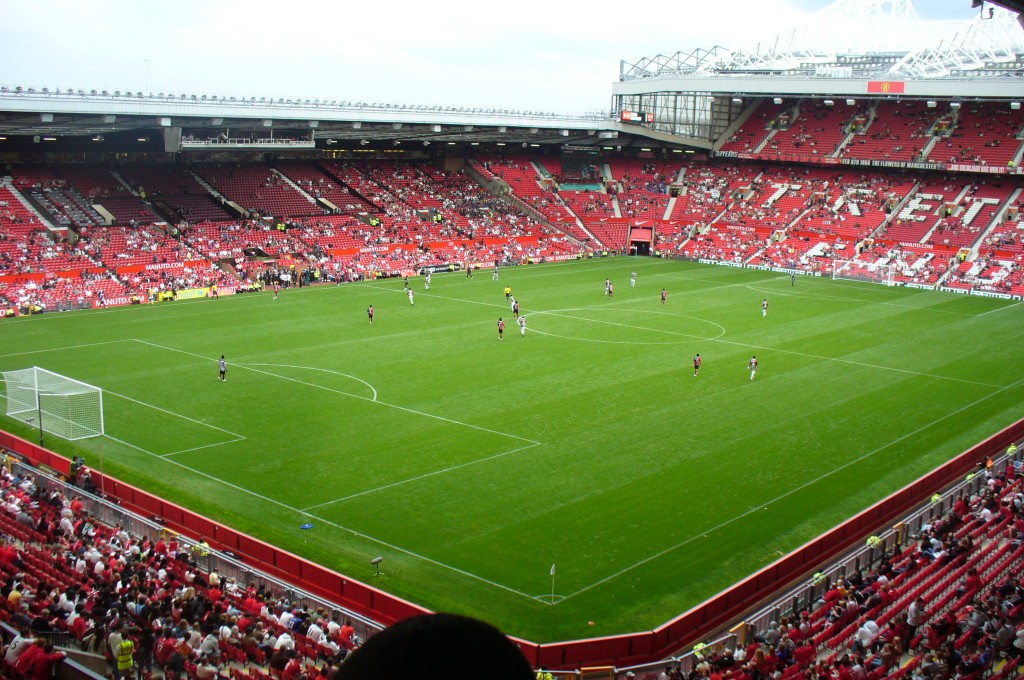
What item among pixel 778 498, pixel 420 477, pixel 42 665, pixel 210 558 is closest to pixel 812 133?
pixel 778 498

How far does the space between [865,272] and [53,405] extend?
197 feet

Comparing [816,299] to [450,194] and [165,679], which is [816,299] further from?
[165,679]

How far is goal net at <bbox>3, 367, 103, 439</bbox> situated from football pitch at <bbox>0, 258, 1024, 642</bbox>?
23.7 inches

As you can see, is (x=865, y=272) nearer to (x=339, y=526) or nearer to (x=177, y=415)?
(x=177, y=415)

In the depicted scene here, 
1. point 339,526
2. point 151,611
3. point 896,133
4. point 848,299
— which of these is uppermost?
point 896,133

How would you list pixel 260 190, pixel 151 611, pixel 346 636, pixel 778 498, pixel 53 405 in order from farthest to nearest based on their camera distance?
pixel 260 190, pixel 53 405, pixel 778 498, pixel 346 636, pixel 151 611

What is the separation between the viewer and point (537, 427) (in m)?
32.7

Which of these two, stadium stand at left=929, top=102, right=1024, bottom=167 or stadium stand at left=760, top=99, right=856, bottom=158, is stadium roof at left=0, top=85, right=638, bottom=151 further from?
stadium stand at left=929, top=102, right=1024, bottom=167

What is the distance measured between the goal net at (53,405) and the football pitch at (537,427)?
0.60 metres

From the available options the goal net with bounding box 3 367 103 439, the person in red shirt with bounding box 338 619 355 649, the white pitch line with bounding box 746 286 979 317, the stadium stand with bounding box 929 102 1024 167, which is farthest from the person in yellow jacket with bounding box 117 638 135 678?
the stadium stand with bounding box 929 102 1024 167

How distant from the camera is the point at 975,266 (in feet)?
230

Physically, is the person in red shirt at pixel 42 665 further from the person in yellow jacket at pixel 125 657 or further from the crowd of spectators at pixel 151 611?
the person in yellow jacket at pixel 125 657

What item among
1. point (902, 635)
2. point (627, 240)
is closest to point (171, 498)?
point (902, 635)

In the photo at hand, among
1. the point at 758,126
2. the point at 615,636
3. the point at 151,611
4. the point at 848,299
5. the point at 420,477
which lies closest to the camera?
the point at 151,611
